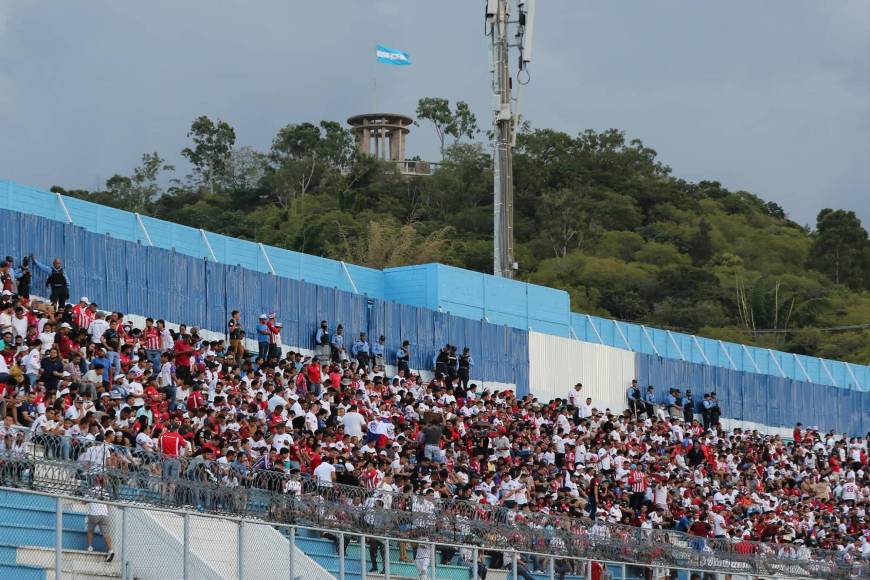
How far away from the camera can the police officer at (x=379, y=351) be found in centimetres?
3553

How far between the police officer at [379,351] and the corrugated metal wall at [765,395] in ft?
37.7

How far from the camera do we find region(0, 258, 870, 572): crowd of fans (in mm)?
22719

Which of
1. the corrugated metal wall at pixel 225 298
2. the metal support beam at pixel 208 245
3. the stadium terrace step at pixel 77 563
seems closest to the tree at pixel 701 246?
the corrugated metal wall at pixel 225 298

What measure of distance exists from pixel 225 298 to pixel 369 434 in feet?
21.7

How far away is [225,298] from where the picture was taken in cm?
3325

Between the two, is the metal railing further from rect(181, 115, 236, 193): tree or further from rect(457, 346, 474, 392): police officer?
rect(181, 115, 236, 193): tree

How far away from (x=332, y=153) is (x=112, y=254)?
7470 centimetres

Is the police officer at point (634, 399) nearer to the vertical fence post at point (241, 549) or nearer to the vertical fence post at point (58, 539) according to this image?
the vertical fence post at point (241, 549)

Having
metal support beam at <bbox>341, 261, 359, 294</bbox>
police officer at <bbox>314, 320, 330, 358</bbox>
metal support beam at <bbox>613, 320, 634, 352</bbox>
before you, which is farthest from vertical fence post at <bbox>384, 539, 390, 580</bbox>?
metal support beam at <bbox>613, 320, 634, 352</bbox>

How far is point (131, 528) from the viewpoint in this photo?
1611 cm

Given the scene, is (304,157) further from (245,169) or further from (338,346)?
(338,346)

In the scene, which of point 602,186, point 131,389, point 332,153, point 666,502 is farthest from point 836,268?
point 131,389

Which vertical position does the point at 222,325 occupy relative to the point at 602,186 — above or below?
below

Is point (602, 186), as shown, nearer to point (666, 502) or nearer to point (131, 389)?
point (666, 502)
